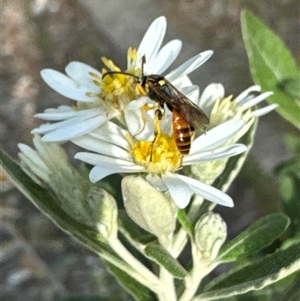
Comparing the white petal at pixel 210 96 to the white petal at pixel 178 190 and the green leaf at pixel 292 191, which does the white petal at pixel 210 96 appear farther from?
the green leaf at pixel 292 191

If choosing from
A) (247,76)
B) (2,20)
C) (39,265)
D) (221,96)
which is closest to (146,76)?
(221,96)

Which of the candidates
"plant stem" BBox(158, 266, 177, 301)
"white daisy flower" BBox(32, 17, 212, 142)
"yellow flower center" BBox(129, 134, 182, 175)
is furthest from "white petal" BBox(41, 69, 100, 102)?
"plant stem" BBox(158, 266, 177, 301)

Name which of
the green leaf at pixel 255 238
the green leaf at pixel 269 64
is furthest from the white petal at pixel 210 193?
the green leaf at pixel 269 64

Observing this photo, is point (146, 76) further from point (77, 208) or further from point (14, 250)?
point (14, 250)

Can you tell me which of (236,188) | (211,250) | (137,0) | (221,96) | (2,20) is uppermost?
(2,20)

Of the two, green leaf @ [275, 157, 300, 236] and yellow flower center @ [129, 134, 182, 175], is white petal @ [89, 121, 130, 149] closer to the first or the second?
yellow flower center @ [129, 134, 182, 175]

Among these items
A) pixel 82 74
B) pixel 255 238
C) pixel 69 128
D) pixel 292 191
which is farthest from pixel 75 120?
pixel 292 191
